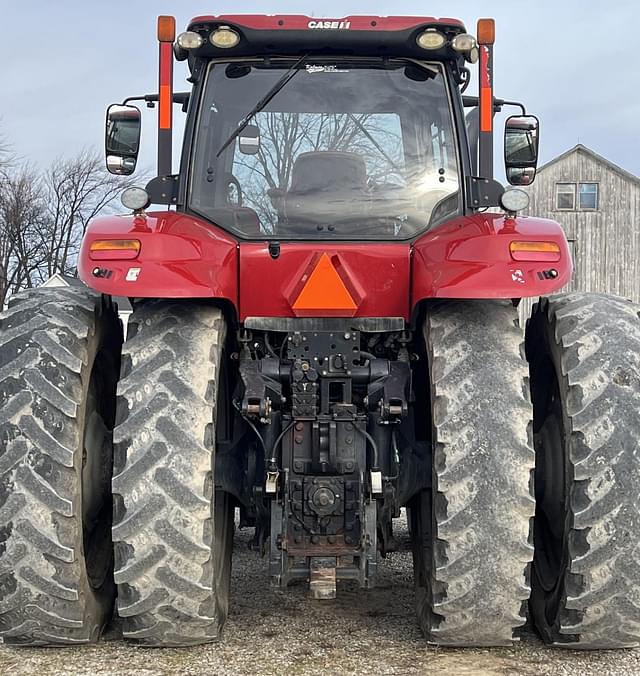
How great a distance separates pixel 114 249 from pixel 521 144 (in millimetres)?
2272

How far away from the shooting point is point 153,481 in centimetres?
359

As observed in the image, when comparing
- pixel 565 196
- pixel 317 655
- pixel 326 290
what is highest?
pixel 565 196

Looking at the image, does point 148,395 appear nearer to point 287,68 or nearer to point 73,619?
point 73,619

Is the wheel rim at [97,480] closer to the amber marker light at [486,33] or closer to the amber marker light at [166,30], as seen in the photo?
the amber marker light at [166,30]

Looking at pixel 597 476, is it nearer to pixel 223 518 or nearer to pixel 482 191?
pixel 482 191

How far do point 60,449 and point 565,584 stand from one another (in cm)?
213

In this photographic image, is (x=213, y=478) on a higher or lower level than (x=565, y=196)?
lower

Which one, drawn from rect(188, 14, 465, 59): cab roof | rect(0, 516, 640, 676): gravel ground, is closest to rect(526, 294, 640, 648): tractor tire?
rect(0, 516, 640, 676): gravel ground

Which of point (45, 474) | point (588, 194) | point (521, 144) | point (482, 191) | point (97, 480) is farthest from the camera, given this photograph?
point (588, 194)

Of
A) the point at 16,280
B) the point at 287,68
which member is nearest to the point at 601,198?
the point at 16,280

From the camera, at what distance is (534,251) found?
379 centimetres

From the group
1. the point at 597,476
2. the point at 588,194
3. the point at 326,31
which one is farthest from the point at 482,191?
the point at 588,194

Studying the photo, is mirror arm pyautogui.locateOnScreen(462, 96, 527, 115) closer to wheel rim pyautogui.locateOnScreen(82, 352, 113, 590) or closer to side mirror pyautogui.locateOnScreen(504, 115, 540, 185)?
side mirror pyautogui.locateOnScreen(504, 115, 540, 185)

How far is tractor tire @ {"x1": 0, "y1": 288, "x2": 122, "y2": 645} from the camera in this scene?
145 inches
